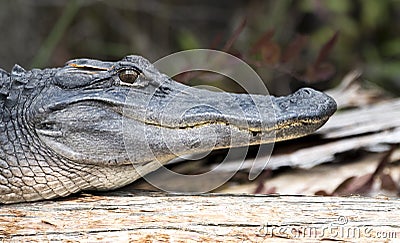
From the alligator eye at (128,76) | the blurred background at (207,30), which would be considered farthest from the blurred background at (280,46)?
the alligator eye at (128,76)

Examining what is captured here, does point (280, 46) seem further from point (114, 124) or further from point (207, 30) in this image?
point (114, 124)

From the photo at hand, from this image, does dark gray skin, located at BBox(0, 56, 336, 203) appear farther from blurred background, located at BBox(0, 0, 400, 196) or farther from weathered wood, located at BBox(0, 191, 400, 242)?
blurred background, located at BBox(0, 0, 400, 196)

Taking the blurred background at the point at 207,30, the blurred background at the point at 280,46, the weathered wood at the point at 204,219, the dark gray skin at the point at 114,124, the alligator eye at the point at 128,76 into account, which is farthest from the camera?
the blurred background at the point at 207,30

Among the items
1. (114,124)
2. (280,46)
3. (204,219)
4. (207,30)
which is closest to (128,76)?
(114,124)

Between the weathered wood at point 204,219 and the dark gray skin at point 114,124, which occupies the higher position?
the dark gray skin at point 114,124

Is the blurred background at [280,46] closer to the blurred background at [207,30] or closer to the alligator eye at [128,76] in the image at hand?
the blurred background at [207,30]

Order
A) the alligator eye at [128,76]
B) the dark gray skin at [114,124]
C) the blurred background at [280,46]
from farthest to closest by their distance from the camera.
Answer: the blurred background at [280,46], the alligator eye at [128,76], the dark gray skin at [114,124]

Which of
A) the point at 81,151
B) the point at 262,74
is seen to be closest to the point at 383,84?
the point at 262,74
